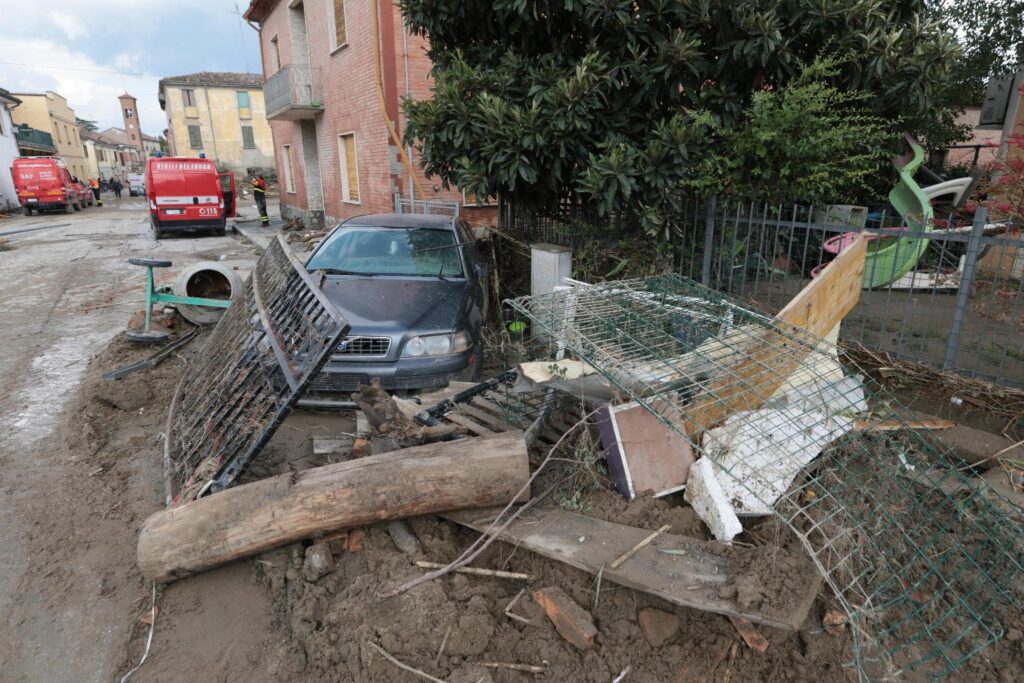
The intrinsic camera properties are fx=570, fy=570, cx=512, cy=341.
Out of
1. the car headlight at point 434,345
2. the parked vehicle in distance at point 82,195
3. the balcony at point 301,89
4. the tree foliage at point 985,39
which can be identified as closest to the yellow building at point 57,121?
the parked vehicle in distance at point 82,195

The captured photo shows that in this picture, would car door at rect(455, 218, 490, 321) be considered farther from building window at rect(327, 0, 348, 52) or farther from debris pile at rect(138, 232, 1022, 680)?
building window at rect(327, 0, 348, 52)

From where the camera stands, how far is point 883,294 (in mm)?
5199

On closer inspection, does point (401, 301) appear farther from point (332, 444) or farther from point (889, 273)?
point (889, 273)

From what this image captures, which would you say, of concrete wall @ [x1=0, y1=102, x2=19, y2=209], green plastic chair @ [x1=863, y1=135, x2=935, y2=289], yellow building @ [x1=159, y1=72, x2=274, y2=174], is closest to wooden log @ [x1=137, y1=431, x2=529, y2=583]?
green plastic chair @ [x1=863, y1=135, x2=935, y2=289]

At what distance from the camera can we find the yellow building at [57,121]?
42812mm

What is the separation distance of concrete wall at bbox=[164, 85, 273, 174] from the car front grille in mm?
45700

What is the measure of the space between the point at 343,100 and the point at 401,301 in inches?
448

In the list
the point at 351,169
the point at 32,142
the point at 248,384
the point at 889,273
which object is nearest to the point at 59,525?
the point at 248,384

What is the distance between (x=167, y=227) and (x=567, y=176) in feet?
51.1

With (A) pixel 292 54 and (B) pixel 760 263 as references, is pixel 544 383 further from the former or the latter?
(A) pixel 292 54

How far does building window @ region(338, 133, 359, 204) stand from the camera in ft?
48.5

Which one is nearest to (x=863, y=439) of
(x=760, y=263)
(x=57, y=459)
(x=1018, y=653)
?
(x=1018, y=653)

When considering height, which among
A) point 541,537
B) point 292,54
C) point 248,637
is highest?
point 292,54

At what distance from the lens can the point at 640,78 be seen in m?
4.62
